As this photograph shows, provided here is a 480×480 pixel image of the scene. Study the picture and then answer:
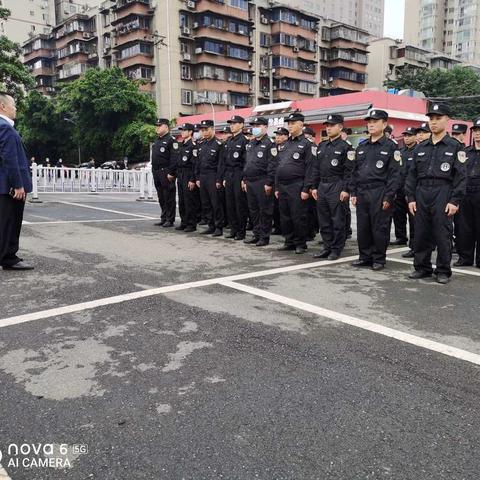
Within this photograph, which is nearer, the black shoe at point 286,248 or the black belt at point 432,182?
the black belt at point 432,182

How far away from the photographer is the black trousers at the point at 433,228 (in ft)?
18.2

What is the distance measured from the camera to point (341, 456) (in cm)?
215

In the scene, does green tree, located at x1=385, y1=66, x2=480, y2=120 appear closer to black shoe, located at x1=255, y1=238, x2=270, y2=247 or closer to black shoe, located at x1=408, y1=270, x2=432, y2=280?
black shoe, located at x1=255, y1=238, x2=270, y2=247

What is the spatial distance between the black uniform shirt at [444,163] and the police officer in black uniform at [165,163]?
494 cm

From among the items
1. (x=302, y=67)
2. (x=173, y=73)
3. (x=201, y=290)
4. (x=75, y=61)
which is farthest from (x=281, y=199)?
(x=75, y=61)

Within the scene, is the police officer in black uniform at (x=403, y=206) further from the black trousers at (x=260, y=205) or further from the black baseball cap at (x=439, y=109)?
the black baseball cap at (x=439, y=109)

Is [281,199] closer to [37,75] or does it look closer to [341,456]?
[341,456]

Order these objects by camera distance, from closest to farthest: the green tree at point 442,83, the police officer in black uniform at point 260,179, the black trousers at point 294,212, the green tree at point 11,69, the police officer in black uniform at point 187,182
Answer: the black trousers at point 294,212 < the police officer in black uniform at point 260,179 < the police officer in black uniform at point 187,182 < the green tree at point 11,69 < the green tree at point 442,83

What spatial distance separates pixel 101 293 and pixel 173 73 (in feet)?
157

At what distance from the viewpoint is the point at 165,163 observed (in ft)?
31.2

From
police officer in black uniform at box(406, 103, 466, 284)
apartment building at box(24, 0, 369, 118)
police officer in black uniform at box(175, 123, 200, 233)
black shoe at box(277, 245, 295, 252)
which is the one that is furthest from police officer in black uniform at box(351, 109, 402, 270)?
apartment building at box(24, 0, 369, 118)

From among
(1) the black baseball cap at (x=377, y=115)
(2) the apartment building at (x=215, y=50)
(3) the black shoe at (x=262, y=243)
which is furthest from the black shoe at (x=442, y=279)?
(2) the apartment building at (x=215, y=50)

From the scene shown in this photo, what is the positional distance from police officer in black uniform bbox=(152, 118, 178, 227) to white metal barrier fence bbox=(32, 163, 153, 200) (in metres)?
6.23

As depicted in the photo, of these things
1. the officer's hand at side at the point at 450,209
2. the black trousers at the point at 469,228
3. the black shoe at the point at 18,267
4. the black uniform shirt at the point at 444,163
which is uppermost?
the black uniform shirt at the point at 444,163
